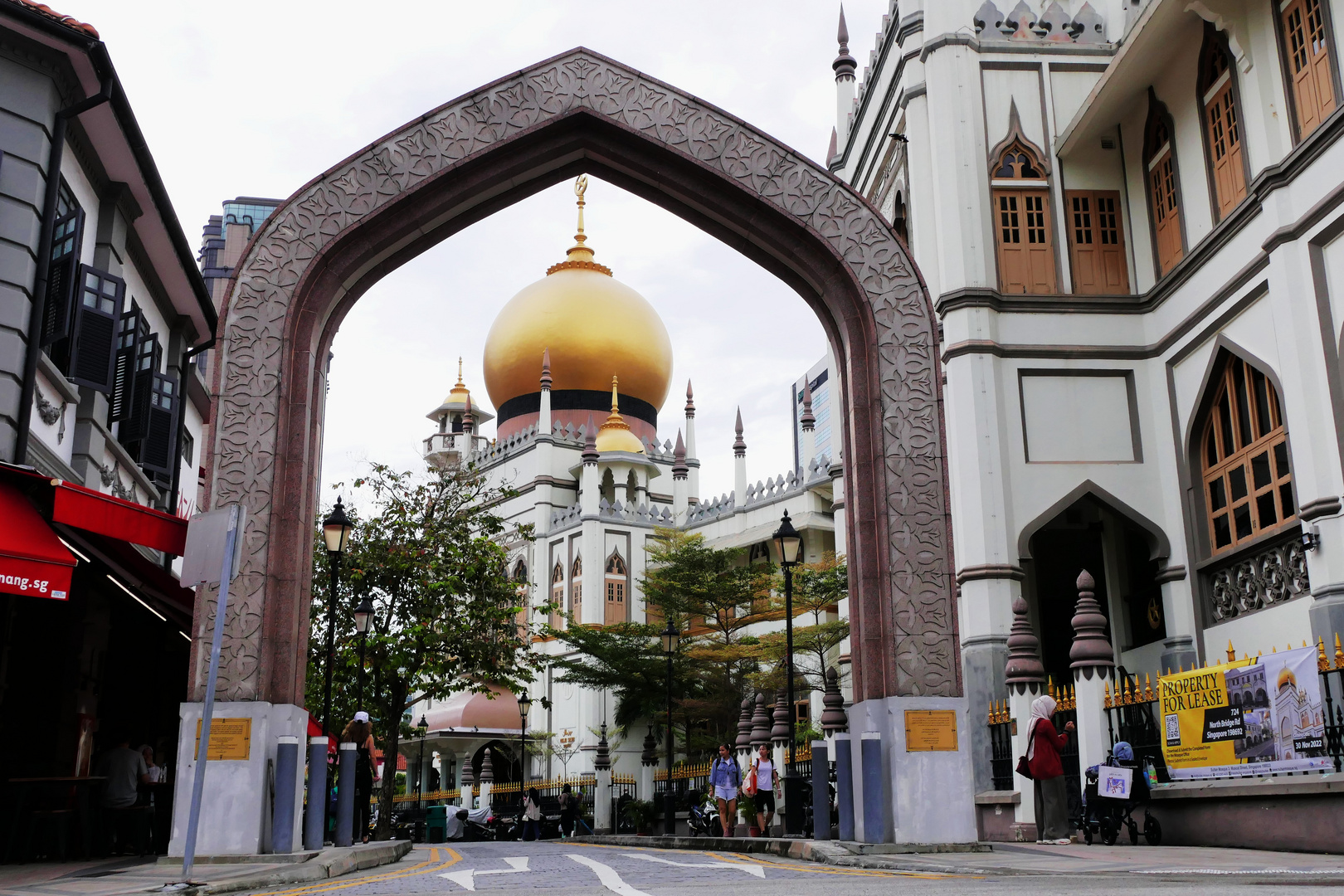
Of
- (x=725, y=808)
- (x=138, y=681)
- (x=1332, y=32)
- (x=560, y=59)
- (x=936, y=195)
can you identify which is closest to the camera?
(x=560, y=59)

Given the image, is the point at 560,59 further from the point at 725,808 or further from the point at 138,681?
the point at 725,808

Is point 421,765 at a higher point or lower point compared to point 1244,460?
lower

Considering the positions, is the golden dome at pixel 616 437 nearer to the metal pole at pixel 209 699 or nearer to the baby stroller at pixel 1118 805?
the baby stroller at pixel 1118 805

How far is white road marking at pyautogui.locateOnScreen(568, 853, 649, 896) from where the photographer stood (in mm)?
7441

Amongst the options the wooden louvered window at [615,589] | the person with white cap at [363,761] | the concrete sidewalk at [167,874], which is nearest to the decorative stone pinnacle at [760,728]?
the person with white cap at [363,761]

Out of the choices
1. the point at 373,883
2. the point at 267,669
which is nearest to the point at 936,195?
the point at 267,669

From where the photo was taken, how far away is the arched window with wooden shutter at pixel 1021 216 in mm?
20953

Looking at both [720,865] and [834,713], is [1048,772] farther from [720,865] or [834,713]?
[834,713]

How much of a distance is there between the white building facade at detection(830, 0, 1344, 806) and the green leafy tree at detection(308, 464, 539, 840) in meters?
9.78

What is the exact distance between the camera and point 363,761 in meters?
17.2

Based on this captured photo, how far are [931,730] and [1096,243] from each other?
40.2 feet

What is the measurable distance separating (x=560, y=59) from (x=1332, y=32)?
938cm

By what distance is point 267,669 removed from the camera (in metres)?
11.2

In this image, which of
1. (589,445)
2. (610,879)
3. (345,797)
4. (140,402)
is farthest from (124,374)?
Answer: (589,445)
